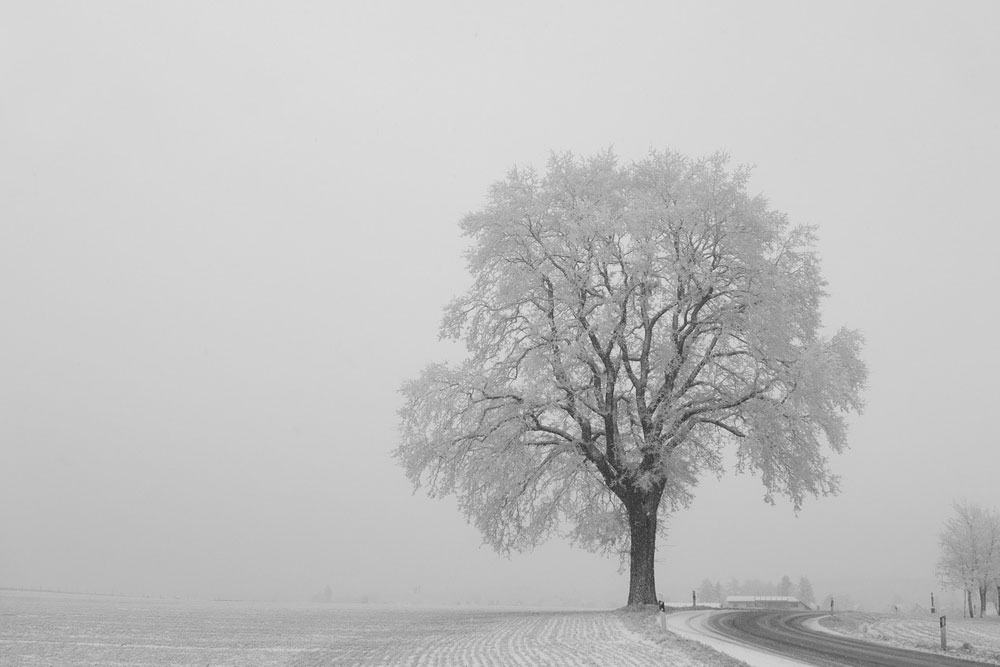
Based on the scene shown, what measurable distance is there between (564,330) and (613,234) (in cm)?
369

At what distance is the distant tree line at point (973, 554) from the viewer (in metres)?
50.2

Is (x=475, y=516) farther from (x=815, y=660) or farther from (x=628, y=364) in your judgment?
(x=815, y=660)

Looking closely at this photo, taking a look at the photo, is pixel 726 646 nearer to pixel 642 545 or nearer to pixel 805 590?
pixel 642 545

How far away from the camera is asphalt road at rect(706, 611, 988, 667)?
11.4 m

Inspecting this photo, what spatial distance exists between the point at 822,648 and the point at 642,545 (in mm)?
10731

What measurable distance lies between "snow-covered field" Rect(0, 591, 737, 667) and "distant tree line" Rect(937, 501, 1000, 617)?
43.4m

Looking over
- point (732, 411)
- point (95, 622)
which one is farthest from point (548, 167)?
point (95, 622)

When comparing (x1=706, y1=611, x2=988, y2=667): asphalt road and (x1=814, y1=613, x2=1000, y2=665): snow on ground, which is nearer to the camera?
(x1=706, y1=611, x2=988, y2=667): asphalt road

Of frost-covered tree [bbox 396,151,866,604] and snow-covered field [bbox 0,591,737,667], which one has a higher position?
frost-covered tree [bbox 396,151,866,604]

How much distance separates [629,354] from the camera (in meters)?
25.2

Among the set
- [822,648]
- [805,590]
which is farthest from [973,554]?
[822,648]

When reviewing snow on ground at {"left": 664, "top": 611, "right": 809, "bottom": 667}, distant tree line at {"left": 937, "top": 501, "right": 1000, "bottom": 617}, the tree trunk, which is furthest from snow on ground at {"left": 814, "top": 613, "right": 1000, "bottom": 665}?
distant tree line at {"left": 937, "top": 501, "right": 1000, "bottom": 617}

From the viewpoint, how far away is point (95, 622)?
18062 mm

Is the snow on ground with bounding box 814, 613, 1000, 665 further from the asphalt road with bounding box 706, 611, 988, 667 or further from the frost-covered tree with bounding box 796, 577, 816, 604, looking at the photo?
the frost-covered tree with bounding box 796, 577, 816, 604
